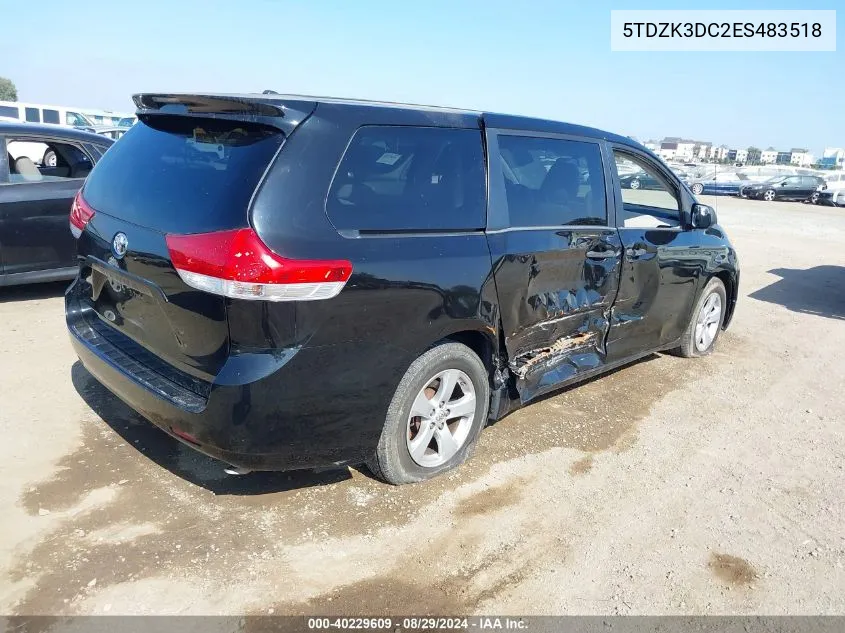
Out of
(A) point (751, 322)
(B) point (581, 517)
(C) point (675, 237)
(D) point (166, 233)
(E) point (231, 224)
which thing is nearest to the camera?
(E) point (231, 224)

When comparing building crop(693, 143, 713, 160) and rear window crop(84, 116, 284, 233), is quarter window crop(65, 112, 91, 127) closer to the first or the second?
rear window crop(84, 116, 284, 233)

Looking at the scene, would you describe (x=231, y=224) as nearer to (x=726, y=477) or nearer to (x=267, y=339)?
(x=267, y=339)

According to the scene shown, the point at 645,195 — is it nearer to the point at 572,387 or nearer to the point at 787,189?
the point at 572,387

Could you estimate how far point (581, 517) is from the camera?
321cm

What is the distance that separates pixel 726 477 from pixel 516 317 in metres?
1.50

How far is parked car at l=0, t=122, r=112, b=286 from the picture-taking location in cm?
580

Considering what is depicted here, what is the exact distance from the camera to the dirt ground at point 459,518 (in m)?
2.60

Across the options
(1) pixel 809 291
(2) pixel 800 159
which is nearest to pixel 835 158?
(2) pixel 800 159

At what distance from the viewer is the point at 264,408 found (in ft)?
8.46

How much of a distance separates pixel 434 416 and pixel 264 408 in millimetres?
993

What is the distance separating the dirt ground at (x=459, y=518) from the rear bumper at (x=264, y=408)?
0.42m

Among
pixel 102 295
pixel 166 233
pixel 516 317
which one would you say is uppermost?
pixel 166 233

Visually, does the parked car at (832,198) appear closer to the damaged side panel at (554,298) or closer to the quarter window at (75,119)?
the quarter window at (75,119)

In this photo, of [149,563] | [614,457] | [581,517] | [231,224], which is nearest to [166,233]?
[231,224]
